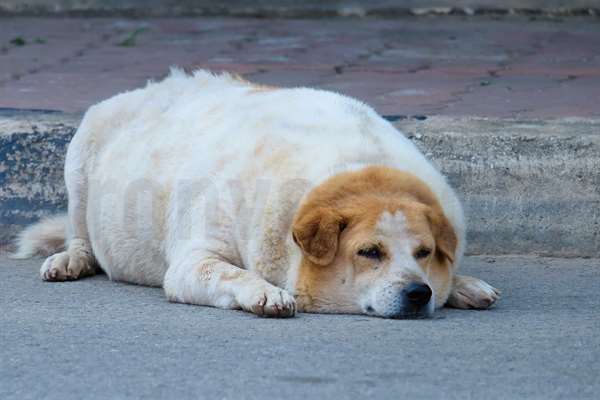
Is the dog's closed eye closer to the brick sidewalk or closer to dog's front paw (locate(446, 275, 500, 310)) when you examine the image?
dog's front paw (locate(446, 275, 500, 310))

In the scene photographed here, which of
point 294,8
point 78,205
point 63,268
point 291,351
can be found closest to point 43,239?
point 78,205

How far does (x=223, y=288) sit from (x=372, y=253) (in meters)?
0.52

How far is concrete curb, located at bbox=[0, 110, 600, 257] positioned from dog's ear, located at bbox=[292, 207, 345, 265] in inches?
50.4

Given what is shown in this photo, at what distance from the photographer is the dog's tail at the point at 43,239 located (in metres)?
5.53

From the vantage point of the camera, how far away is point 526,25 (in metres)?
9.09

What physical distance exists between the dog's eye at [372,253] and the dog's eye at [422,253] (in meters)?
0.13

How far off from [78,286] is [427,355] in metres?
1.79

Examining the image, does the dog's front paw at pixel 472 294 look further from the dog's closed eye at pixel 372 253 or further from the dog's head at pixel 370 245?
the dog's closed eye at pixel 372 253

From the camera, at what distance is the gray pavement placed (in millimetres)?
3393

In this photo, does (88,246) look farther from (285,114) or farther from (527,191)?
(527,191)

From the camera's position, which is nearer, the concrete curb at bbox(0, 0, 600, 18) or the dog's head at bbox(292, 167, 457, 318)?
the dog's head at bbox(292, 167, 457, 318)

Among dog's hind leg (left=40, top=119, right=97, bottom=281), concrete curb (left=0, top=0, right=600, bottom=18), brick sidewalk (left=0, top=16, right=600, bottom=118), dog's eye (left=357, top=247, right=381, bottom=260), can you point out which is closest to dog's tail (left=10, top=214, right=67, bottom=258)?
dog's hind leg (left=40, top=119, right=97, bottom=281)

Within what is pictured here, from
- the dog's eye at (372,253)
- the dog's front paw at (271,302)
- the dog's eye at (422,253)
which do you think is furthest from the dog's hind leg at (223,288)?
the dog's eye at (422,253)

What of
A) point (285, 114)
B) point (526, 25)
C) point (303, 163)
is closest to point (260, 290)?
point (303, 163)
